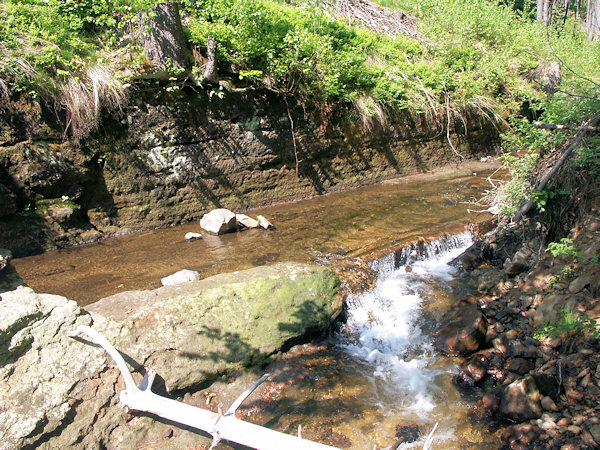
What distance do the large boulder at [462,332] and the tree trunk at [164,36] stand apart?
565 cm

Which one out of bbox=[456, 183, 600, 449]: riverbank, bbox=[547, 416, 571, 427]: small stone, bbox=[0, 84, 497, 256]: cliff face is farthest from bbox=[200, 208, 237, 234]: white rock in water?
bbox=[547, 416, 571, 427]: small stone

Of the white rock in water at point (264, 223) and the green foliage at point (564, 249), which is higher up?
the green foliage at point (564, 249)

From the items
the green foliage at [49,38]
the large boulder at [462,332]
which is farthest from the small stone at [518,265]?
the green foliage at [49,38]

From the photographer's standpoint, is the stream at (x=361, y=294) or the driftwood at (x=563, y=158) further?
the driftwood at (x=563, y=158)

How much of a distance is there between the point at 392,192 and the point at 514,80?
18.1 ft

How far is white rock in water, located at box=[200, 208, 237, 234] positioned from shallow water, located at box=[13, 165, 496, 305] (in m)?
0.14

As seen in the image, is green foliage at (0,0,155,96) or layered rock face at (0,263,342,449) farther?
green foliage at (0,0,155,96)

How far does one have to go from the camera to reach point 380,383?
357cm

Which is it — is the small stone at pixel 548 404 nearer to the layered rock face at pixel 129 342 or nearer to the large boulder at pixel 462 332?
the large boulder at pixel 462 332

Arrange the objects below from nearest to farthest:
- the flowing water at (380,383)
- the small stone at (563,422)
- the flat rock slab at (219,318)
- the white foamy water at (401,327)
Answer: the small stone at (563,422), the flowing water at (380,383), the flat rock slab at (219,318), the white foamy water at (401,327)

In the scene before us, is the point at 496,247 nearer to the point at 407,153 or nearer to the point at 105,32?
the point at 407,153

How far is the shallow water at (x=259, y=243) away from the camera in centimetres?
498

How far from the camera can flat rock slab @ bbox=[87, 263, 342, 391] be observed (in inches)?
127

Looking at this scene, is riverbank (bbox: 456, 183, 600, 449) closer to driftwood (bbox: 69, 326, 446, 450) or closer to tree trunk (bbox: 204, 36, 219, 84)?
driftwood (bbox: 69, 326, 446, 450)
